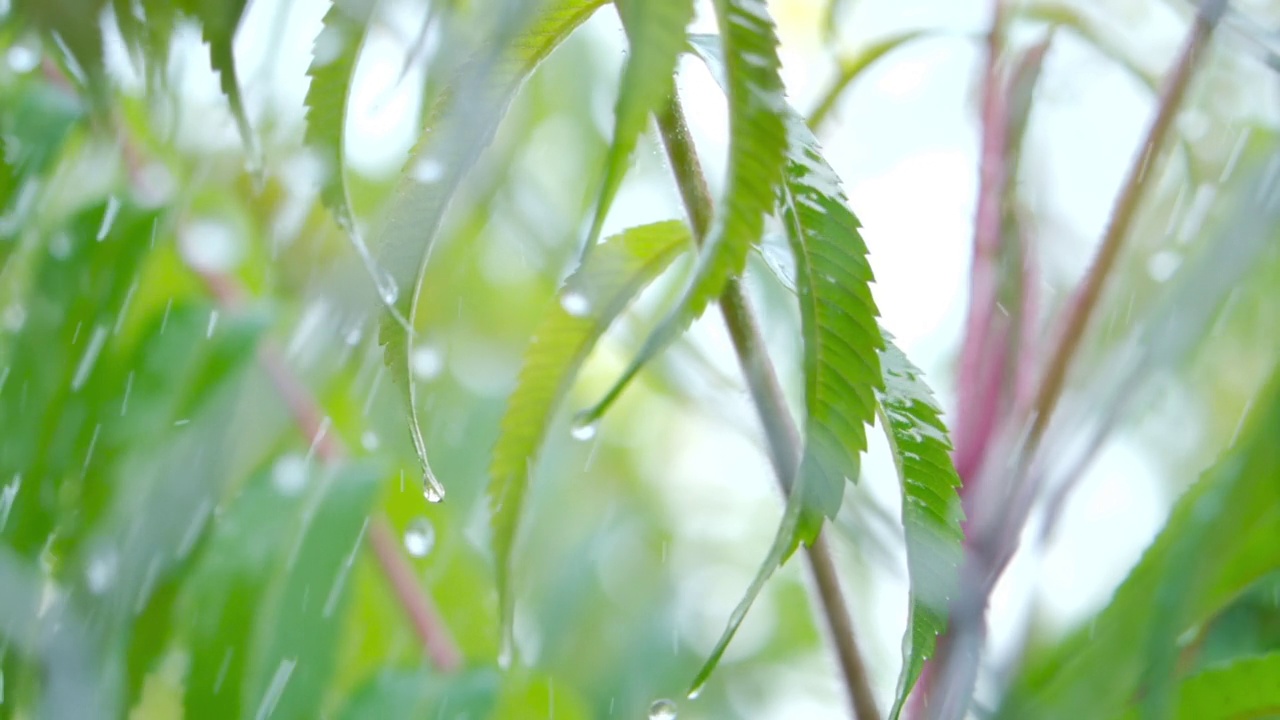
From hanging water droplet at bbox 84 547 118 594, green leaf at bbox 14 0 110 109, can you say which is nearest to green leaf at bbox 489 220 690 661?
green leaf at bbox 14 0 110 109

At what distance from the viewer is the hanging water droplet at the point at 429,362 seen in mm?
667

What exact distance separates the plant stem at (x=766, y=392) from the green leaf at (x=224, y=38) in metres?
0.09

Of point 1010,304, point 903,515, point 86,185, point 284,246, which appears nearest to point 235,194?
point 284,246

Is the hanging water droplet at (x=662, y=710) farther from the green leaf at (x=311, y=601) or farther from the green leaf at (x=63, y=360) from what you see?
the green leaf at (x=63, y=360)

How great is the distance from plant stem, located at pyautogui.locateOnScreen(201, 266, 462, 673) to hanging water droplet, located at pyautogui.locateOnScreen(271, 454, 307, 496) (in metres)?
0.03

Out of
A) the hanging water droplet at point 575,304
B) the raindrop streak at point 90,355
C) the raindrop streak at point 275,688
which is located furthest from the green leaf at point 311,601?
the hanging water droplet at point 575,304

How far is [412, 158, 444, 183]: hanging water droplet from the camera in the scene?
0.75ft

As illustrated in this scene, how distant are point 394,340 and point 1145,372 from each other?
0.16m

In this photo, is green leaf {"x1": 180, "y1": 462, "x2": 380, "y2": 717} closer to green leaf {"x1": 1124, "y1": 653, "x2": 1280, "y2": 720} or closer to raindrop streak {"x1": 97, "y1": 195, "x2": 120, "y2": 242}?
raindrop streak {"x1": 97, "y1": 195, "x2": 120, "y2": 242}

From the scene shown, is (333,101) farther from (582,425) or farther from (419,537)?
(419,537)

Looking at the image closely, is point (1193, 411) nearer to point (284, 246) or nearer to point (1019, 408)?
A: point (1019, 408)

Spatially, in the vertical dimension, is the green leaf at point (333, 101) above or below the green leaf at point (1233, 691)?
above

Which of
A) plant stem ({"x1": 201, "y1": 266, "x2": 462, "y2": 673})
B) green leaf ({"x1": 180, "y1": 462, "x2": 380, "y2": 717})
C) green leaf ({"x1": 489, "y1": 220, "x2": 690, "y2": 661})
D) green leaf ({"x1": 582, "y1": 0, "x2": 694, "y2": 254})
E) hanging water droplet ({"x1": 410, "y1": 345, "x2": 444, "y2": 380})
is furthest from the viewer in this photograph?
hanging water droplet ({"x1": 410, "y1": 345, "x2": 444, "y2": 380})

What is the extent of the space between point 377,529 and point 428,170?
1.23 ft
